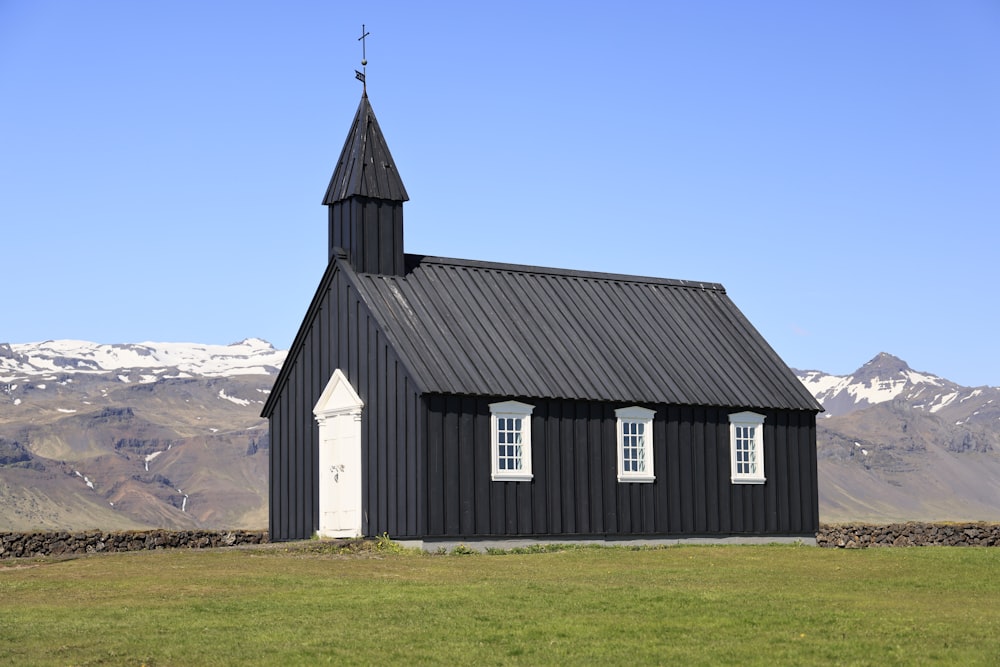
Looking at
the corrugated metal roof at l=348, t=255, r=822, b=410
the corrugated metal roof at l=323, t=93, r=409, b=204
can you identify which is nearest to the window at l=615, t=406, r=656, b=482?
the corrugated metal roof at l=348, t=255, r=822, b=410

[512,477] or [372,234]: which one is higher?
[372,234]

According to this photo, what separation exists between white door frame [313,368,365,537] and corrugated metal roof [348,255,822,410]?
2345 millimetres

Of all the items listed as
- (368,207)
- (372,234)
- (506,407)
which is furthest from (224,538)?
(506,407)

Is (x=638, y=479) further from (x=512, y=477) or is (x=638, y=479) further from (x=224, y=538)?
(x=224, y=538)

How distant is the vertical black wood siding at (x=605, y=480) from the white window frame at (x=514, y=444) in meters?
0.14

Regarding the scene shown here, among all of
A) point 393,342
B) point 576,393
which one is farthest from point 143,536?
point 576,393

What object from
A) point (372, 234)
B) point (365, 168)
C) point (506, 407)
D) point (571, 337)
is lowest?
point (506, 407)

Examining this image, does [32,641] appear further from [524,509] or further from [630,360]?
[630,360]

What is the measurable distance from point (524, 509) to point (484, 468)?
1440 millimetres

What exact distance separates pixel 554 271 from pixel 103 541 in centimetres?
1368

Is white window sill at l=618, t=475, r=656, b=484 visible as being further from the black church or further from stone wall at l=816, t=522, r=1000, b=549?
stone wall at l=816, t=522, r=1000, b=549

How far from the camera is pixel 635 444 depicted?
35688mm

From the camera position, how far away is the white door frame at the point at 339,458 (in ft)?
112

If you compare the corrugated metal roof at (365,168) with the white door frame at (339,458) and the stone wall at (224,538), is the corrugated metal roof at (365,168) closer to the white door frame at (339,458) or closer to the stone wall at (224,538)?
the white door frame at (339,458)
